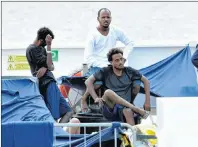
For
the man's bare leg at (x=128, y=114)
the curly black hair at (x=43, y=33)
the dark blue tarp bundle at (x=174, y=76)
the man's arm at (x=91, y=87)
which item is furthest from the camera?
the dark blue tarp bundle at (x=174, y=76)

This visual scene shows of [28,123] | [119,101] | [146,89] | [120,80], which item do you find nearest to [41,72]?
[120,80]

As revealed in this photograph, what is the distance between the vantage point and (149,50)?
7.32 meters

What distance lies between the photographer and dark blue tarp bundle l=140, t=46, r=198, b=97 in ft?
18.6

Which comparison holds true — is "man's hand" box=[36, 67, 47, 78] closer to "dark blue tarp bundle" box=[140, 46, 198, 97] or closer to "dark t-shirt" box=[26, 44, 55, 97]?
"dark t-shirt" box=[26, 44, 55, 97]

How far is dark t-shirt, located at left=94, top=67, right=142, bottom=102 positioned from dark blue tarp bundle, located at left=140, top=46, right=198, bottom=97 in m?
1.16

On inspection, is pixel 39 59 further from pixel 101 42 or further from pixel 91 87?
pixel 101 42

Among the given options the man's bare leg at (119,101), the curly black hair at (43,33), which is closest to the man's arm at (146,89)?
the man's bare leg at (119,101)

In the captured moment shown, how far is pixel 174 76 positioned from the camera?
586cm

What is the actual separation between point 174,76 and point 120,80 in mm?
1619

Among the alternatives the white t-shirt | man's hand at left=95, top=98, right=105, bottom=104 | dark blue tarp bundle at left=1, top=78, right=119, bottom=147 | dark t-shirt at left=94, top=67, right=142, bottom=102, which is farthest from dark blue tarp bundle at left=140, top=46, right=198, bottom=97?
dark blue tarp bundle at left=1, top=78, right=119, bottom=147

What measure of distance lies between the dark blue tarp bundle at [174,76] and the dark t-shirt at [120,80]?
116 centimetres

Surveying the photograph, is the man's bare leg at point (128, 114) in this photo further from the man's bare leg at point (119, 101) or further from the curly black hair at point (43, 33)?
the curly black hair at point (43, 33)

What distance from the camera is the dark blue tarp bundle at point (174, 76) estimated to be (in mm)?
5664

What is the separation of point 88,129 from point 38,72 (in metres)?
0.96
